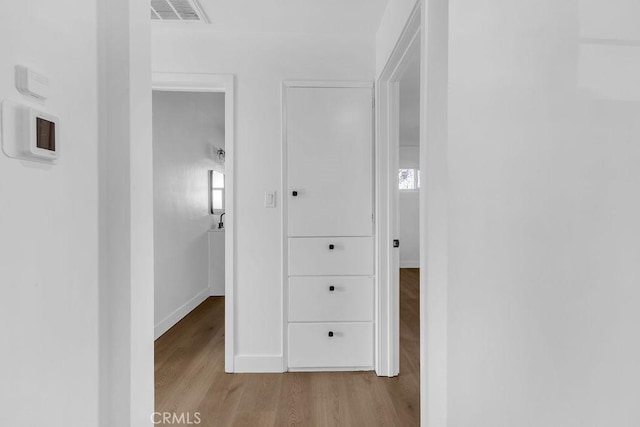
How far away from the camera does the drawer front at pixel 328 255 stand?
2.46 m

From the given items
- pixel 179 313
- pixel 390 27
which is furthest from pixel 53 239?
pixel 179 313

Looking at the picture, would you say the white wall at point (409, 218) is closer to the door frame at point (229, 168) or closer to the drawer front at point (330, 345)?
the drawer front at point (330, 345)

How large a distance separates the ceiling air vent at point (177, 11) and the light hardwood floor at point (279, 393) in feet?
7.92

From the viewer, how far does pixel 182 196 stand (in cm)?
360

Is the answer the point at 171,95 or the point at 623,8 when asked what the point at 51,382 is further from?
the point at 171,95

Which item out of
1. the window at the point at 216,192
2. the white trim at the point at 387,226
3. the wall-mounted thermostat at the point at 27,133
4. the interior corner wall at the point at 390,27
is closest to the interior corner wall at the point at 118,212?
the wall-mounted thermostat at the point at 27,133

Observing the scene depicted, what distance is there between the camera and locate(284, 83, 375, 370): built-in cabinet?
96.0 inches

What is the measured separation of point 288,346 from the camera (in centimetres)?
246

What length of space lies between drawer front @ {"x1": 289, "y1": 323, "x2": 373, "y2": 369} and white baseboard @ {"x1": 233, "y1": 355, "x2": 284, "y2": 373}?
0.10 m

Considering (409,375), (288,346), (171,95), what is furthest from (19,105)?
(171,95)

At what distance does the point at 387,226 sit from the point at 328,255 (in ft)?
1.55

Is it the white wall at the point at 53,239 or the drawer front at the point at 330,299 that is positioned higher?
the white wall at the point at 53,239

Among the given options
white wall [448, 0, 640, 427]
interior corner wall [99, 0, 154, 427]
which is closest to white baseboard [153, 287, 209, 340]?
interior corner wall [99, 0, 154, 427]

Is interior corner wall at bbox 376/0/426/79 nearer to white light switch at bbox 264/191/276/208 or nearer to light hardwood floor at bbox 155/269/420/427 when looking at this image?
white light switch at bbox 264/191/276/208
